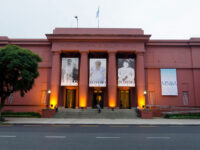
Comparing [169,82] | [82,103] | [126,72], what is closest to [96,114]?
[82,103]

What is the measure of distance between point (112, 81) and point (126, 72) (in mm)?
2635

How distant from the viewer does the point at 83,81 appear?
77.1 ft

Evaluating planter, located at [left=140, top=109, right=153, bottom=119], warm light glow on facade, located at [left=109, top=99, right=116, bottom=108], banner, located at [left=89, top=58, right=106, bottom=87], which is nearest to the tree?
banner, located at [left=89, top=58, right=106, bottom=87]

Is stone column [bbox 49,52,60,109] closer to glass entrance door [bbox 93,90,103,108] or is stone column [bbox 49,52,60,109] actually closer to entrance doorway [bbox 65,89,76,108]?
entrance doorway [bbox 65,89,76,108]

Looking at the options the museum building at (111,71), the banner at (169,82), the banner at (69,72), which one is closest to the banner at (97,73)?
the museum building at (111,71)

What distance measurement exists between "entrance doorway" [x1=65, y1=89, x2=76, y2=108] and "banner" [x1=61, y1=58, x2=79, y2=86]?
2.83m

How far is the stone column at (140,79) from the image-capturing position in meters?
22.7

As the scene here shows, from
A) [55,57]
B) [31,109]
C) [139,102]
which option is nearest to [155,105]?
[139,102]

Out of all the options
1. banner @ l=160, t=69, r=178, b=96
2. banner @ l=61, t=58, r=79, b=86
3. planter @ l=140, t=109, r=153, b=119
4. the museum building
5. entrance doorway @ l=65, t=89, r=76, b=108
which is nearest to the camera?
planter @ l=140, t=109, r=153, b=119

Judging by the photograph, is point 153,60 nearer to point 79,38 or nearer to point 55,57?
point 79,38

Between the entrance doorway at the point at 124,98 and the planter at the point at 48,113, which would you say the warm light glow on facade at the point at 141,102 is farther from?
the planter at the point at 48,113

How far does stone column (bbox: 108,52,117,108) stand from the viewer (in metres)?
22.9

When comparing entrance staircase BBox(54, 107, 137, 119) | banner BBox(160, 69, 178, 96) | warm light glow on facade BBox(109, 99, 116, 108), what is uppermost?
banner BBox(160, 69, 178, 96)

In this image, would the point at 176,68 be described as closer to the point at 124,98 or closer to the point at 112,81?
the point at 124,98
